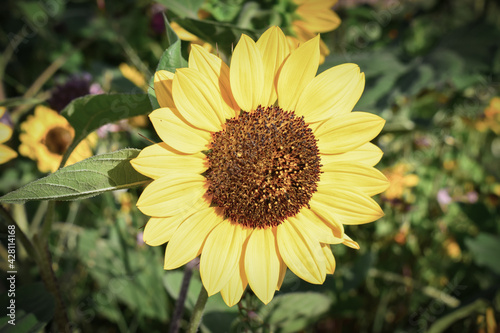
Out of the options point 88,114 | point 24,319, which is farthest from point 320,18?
point 24,319

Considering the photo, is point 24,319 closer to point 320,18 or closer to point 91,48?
point 320,18

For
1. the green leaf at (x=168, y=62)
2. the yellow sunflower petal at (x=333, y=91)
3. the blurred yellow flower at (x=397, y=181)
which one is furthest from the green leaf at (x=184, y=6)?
the blurred yellow flower at (x=397, y=181)

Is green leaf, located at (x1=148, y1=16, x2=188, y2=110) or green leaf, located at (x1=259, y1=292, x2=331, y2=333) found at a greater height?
green leaf, located at (x1=148, y1=16, x2=188, y2=110)

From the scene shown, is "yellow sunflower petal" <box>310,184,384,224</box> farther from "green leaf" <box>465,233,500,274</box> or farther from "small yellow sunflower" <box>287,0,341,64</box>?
"green leaf" <box>465,233,500,274</box>

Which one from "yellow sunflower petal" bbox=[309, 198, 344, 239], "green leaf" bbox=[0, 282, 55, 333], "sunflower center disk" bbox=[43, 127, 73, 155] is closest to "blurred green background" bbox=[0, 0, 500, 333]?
"green leaf" bbox=[0, 282, 55, 333]

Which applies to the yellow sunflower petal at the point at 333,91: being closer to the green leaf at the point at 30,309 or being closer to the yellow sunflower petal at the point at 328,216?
the yellow sunflower petal at the point at 328,216
